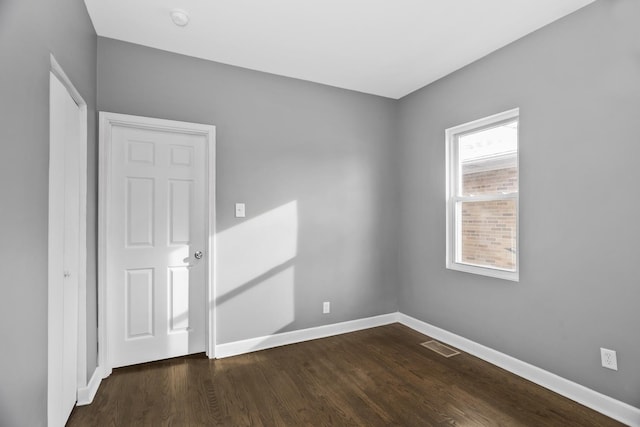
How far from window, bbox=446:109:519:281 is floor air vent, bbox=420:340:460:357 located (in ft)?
2.61

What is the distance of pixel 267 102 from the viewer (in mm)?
3295

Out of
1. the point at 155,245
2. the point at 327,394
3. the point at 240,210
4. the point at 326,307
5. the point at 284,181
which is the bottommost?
the point at 327,394

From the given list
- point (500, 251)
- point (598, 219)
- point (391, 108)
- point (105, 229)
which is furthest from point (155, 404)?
point (391, 108)

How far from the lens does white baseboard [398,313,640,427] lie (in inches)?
81.1

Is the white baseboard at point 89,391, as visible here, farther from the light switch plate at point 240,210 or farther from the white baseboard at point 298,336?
the light switch plate at point 240,210

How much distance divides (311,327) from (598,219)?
2.67m

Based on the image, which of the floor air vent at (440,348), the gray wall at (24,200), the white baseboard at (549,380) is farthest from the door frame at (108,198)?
the white baseboard at (549,380)

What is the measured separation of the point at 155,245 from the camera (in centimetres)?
288

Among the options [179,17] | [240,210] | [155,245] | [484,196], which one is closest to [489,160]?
[484,196]

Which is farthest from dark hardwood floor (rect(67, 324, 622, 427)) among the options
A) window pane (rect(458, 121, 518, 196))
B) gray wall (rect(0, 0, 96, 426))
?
window pane (rect(458, 121, 518, 196))

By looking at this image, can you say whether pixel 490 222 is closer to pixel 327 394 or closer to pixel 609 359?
pixel 609 359

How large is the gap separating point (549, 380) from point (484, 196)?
5.12 feet

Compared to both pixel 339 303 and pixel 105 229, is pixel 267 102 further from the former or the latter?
pixel 339 303

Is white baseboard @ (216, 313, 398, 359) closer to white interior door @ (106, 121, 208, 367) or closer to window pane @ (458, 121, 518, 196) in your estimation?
white interior door @ (106, 121, 208, 367)
